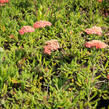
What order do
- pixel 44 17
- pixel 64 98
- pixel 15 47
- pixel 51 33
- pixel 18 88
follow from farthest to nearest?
pixel 44 17 → pixel 51 33 → pixel 15 47 → pixel 18 88 → pixel 64 98

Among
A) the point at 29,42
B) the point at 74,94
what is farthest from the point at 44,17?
the point at 74,94

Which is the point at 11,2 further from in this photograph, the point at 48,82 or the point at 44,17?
the point at 48,82

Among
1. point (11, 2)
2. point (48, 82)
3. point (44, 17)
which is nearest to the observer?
point (48, 82)

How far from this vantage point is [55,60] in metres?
3.15

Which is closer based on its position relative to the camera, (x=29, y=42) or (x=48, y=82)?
(x=48, y=82)

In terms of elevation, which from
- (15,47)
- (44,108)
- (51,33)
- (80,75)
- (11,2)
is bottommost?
(44,108)

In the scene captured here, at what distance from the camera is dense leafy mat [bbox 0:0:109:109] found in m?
2.51

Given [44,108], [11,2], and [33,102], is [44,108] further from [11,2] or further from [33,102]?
[11,2]

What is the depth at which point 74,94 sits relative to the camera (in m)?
2.64

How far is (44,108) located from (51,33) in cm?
192

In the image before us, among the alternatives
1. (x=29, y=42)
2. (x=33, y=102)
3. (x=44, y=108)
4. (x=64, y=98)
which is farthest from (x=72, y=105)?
(x=29, y=42)

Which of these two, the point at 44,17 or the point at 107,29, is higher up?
the point at 44,17

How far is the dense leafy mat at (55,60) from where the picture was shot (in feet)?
8.23

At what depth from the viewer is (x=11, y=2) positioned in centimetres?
468
